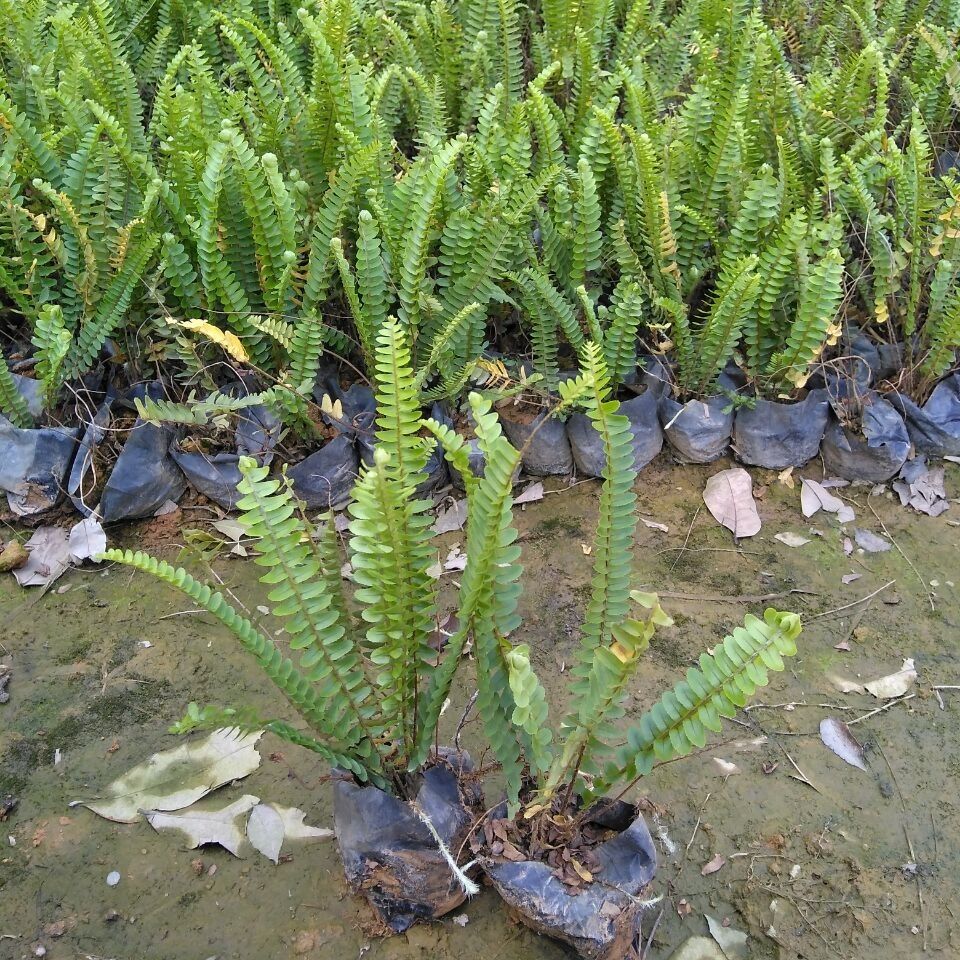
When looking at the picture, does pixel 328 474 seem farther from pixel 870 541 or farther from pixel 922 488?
pixel 922 488

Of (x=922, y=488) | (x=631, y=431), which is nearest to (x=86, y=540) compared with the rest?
(x=631, y=431)

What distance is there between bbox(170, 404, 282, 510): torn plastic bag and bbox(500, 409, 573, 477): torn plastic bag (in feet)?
2.31

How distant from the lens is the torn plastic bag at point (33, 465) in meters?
2.71

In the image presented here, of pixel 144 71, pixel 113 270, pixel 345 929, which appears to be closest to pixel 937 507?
pixel 345 929

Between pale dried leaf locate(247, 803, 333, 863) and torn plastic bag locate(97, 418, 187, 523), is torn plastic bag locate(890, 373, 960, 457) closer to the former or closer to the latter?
pale dried leaf locate(247, 803, 333, 863)

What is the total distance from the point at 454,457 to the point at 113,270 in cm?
164

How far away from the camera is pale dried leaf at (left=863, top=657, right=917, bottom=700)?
7.68 ft

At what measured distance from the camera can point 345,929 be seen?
189 centimetres

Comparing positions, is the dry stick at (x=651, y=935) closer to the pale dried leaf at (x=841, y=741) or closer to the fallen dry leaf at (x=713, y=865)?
the fallen dry leaf at (x=713, y=865)

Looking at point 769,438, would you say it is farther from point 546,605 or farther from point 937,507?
point 546,605

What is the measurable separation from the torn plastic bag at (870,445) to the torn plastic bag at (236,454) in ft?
5.60

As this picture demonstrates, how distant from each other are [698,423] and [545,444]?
1.56ft

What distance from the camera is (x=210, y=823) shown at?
2.06 m

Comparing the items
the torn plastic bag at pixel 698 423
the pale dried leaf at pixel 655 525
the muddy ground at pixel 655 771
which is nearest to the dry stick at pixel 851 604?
the muddy ground at pixel 655 771
